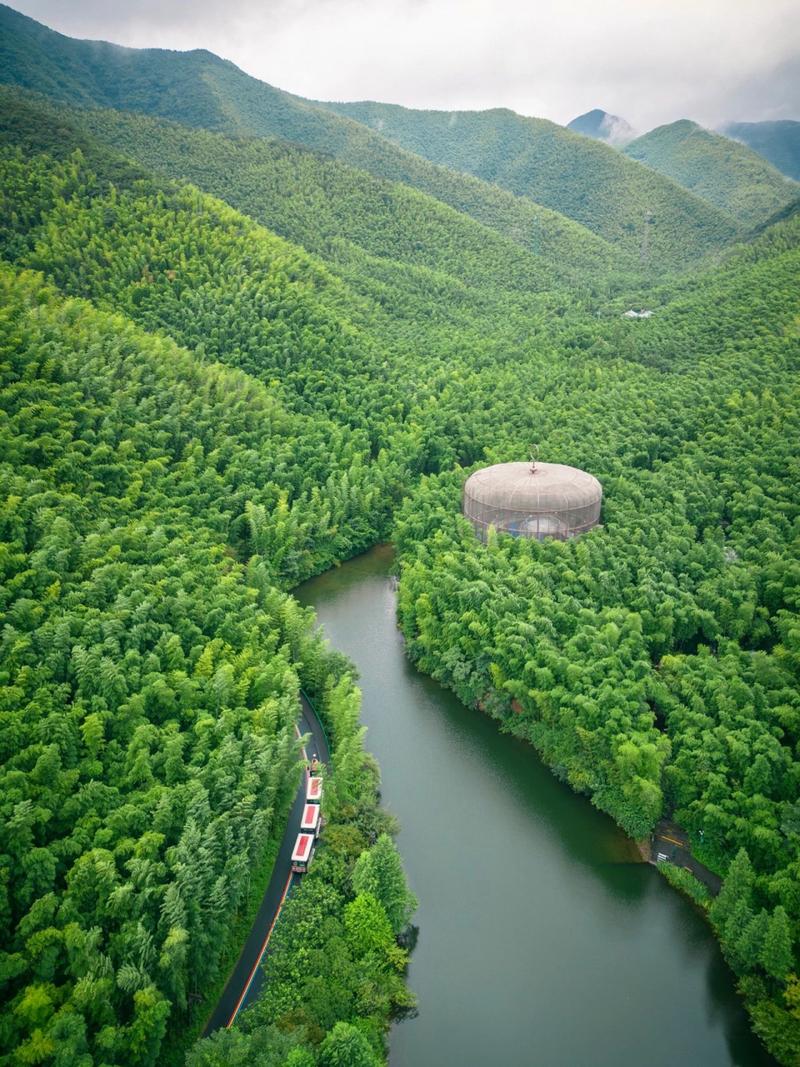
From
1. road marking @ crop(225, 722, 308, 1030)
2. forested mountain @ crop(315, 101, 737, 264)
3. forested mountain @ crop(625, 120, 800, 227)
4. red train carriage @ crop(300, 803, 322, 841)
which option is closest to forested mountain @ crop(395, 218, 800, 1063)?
red train carriage @ crop(300, 803, 322, 841)

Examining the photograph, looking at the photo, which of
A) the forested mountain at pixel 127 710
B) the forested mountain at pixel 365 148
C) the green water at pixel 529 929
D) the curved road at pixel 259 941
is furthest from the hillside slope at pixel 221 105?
the curved road at pixel 259 941

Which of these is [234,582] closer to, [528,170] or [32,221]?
[32,221]

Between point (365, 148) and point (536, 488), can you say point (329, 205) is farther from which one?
point (536, 488)

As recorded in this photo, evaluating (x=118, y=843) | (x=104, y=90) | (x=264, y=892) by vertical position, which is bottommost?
(x=264, y=892)

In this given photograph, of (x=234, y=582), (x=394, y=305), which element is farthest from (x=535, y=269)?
(x=234, y=582)

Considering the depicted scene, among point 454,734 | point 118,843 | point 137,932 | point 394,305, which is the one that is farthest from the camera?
point 394,305

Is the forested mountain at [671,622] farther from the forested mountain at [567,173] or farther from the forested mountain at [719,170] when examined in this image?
the forested mountain at [719,170]

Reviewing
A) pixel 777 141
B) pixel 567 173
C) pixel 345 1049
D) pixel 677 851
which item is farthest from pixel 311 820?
pixel 777 141
